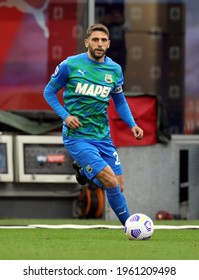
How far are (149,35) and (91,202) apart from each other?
11.6 feet

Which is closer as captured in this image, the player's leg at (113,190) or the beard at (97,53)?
the player's leg at (113,190)

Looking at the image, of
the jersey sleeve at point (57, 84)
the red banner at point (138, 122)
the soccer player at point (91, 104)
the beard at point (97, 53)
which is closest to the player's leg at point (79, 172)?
the soccer player at point (91, 104)

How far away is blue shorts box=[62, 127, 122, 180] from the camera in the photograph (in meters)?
10.7

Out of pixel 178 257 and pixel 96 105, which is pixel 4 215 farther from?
pixel 178 257

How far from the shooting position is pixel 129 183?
16750mm

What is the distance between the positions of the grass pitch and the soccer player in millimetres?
647

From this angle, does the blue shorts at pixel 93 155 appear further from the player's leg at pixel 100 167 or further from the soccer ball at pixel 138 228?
the soccer ball at pixel 138 228

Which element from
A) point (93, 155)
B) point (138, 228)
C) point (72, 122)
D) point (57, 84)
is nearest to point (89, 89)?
point (57, 84)

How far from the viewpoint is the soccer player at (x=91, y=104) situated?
1084 centimetres

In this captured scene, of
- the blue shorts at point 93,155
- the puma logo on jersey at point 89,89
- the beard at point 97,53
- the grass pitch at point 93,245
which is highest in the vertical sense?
the beard at point 97,53

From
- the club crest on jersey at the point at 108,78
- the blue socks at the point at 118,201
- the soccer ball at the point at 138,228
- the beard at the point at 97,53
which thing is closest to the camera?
the soccer ball at the point at 138,228

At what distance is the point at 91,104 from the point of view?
36.0 ft

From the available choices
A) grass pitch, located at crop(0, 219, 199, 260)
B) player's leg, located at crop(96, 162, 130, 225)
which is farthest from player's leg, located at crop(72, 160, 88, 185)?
grass pitch, located at crop(0, 219, 199, 260)
